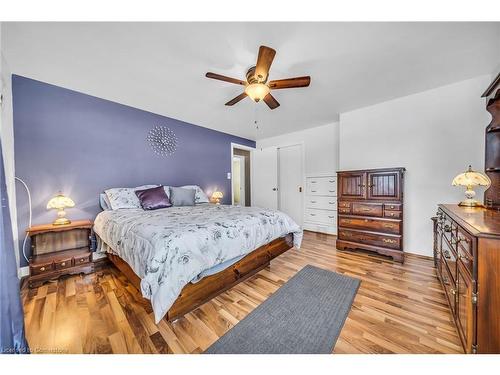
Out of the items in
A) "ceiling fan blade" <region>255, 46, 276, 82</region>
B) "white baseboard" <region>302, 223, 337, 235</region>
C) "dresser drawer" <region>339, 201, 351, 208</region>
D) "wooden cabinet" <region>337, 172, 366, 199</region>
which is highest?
"ceiling fan blade" <region>255, 46, 276, 82</region>

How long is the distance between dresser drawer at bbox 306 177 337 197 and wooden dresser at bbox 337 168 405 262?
84 cm

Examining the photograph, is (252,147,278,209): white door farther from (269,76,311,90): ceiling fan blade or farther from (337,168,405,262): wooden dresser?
(269,76,311,90): ceiling fan blade

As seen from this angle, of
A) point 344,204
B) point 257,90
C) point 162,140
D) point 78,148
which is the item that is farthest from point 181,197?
point 344,204

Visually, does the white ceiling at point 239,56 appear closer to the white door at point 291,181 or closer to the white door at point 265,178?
the white door at point 291,181

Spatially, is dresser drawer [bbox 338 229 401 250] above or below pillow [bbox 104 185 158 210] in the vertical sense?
below

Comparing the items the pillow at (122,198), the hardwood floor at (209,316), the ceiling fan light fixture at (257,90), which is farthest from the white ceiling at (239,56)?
the hardwood floor at (209,316)

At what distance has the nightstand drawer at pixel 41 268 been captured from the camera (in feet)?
6.13

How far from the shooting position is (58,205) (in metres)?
2.06

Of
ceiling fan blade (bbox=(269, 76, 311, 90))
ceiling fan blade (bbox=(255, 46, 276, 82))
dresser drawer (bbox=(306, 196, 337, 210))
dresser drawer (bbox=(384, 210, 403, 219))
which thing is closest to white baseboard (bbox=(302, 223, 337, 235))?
dresser drawer (bbox=(306, 196, 337, 210))

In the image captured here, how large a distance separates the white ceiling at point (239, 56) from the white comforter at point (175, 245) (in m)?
1.58

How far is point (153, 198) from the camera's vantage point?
2609 mm

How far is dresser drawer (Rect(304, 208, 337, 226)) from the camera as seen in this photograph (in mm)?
3695

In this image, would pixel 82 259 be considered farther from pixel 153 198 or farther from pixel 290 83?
pixel 290 83
